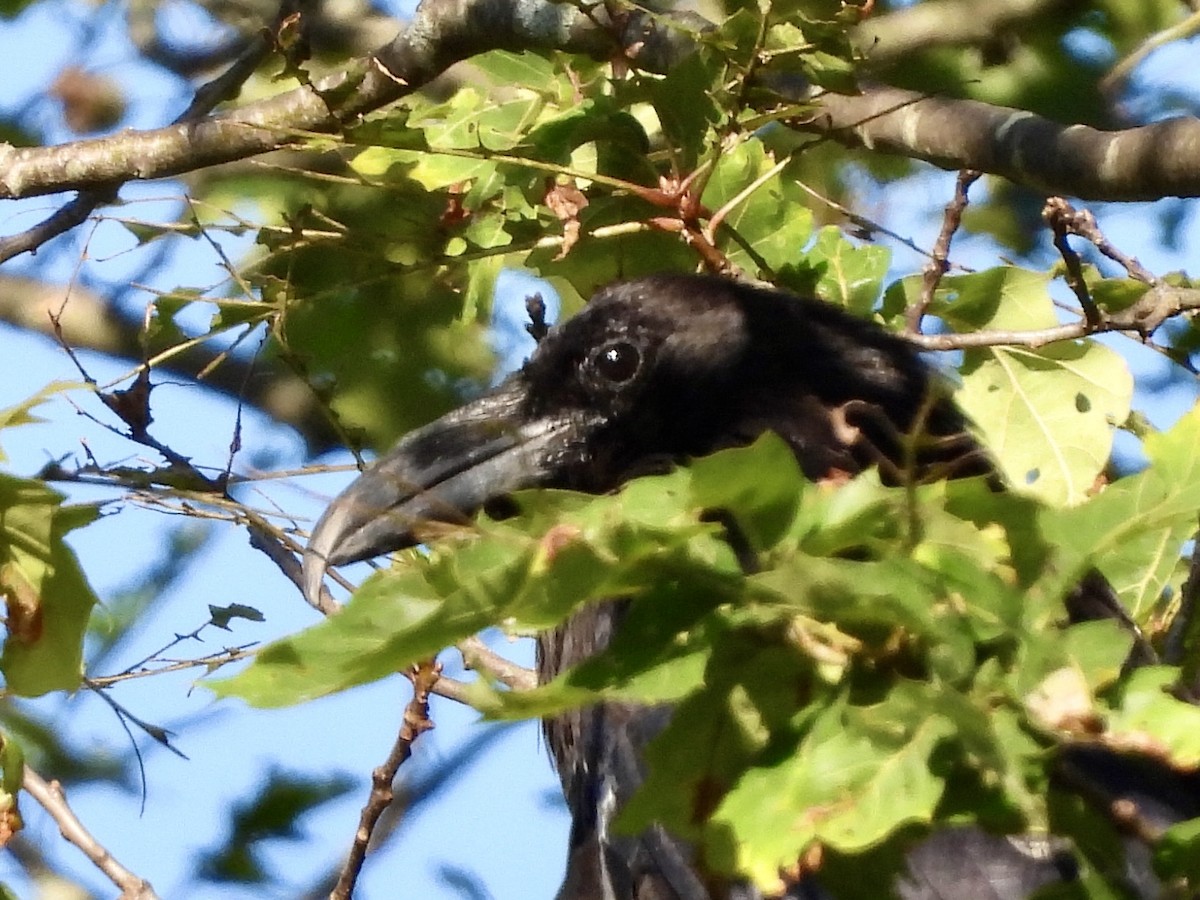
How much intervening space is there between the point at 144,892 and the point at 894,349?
46.4 inches

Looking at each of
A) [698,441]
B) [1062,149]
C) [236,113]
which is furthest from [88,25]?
[1062,149]

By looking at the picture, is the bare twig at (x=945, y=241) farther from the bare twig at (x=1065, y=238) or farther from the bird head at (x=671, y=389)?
the bare twig at (x=1065, y=238)

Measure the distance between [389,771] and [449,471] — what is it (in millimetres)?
498

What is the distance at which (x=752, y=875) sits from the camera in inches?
34.7

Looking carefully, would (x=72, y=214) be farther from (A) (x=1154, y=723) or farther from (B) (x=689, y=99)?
(A) (x=1154, y=723)

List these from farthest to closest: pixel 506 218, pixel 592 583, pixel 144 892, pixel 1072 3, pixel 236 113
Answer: pixel 1072 3 → pixel 236 113 → pixel 506 218 → pixel 144 892 → pixel 592 583

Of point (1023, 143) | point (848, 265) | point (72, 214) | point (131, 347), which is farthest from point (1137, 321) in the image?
point (131, 347)

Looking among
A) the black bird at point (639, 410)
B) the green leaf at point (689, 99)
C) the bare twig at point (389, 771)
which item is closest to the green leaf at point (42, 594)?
the bare twig at point (389, 771)

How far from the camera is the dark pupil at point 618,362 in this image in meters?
2.27

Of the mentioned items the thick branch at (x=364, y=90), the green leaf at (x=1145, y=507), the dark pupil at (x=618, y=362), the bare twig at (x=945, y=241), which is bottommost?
the bare twig at (x=945, y=241)

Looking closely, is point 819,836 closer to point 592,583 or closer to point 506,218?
point 592,583

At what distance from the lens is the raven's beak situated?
202 cm

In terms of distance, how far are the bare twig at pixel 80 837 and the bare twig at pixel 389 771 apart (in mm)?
220

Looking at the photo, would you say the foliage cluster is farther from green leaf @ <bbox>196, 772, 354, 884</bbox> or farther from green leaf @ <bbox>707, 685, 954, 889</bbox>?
green leaf @ <bbox>196, 772, 354, 884</bbox>
